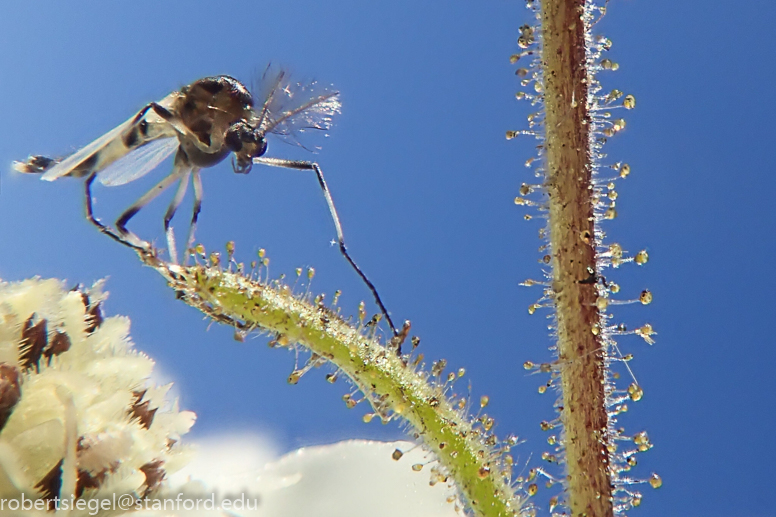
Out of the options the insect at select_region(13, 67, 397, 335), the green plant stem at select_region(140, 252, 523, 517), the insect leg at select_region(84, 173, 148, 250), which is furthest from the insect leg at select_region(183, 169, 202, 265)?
the green plant stem at select_region(140, 252, 523, 517)

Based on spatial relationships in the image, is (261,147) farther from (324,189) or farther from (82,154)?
(82,154)

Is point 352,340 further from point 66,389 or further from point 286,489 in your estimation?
point 286,489

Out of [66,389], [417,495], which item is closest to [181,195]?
[66,389]

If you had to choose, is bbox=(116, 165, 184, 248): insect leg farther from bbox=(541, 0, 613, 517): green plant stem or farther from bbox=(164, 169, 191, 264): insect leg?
bbox=(541, 0, 613, 517): green plant stem

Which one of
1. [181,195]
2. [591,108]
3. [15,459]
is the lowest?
[15,459]

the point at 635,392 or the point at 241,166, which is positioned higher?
the point at 241,166

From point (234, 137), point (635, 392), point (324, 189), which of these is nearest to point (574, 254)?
point (635, 392)

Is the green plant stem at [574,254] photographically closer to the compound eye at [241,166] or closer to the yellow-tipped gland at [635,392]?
the yellow-tipped gland at [635,392]
